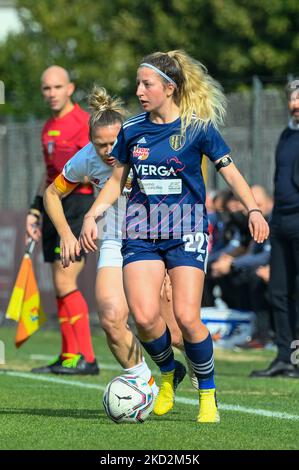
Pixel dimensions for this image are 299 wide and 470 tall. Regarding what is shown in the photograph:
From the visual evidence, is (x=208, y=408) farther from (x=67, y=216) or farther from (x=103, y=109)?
(x=67, y=216)

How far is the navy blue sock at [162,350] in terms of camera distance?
745 cm

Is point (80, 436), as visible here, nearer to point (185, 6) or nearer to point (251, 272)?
point (251, 272)

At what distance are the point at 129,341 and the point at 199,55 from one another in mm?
25480

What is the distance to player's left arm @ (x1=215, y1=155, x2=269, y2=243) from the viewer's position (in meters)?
6.93

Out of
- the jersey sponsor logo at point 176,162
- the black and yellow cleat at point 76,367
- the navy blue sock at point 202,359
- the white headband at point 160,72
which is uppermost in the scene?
the white headband at point 160,72

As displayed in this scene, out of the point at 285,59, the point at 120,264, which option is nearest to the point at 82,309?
the point at 120,264

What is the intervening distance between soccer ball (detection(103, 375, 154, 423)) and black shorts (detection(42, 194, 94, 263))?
140 inches

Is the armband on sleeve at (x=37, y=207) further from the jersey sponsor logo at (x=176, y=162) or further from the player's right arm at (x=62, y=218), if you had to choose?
the jersey sponsor logo at (x=176, y=162)

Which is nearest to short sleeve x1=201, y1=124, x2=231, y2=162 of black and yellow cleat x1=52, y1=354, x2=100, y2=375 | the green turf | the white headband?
the white headband

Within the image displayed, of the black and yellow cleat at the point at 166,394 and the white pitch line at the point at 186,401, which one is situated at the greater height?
the black and yellow cleat at the point at 166,394

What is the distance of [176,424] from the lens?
707 cm

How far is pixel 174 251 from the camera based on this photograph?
7203mm

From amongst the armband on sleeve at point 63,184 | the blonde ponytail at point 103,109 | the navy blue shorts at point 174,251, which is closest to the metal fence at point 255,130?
the blonde ponytail at point 103,109

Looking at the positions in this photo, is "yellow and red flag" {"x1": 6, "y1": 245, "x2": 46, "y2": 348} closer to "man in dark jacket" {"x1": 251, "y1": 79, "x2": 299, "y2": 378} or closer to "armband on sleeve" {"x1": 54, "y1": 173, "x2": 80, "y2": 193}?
"man in dark jacket" {"x1": 251, "y1": 79, "x2": 299, "y2": 378}
